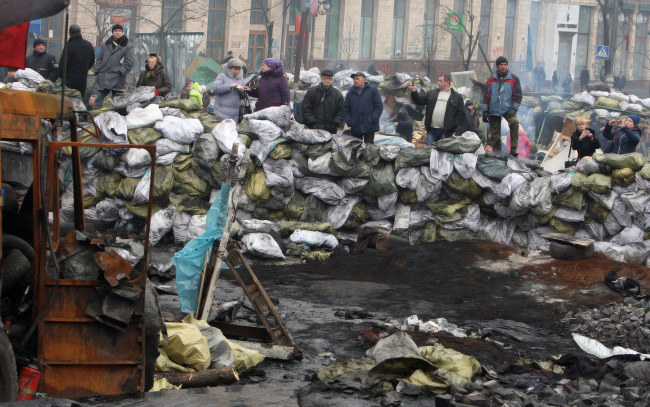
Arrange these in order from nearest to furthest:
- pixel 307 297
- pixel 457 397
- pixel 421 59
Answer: pixel 457 397 < pixel 307 297 < pixel 421 59

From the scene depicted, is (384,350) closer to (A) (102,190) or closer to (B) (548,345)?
(B) (548,345)

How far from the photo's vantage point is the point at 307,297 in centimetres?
873

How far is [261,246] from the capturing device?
33.6 feet

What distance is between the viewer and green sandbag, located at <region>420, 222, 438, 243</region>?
36.9ft

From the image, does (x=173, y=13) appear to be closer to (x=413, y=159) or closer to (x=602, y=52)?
(x=602, y=52)

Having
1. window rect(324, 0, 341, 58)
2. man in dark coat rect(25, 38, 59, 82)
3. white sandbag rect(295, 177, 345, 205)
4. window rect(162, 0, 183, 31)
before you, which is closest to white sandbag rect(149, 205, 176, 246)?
white sandbag rect(295, 177, 345, 205)

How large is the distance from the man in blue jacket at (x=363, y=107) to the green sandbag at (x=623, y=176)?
3363 millimetres

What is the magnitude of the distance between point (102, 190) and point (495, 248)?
5.27 metres

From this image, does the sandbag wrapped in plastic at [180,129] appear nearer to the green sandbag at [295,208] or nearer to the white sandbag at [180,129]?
the white sandbag at [180,129]

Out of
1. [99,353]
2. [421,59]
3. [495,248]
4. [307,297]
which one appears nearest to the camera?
[99,353]

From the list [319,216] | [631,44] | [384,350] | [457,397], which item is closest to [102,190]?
[319,216]

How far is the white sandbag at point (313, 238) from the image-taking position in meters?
10.7

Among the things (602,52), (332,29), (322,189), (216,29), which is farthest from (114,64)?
(332,29)

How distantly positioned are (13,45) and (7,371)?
252 cm
